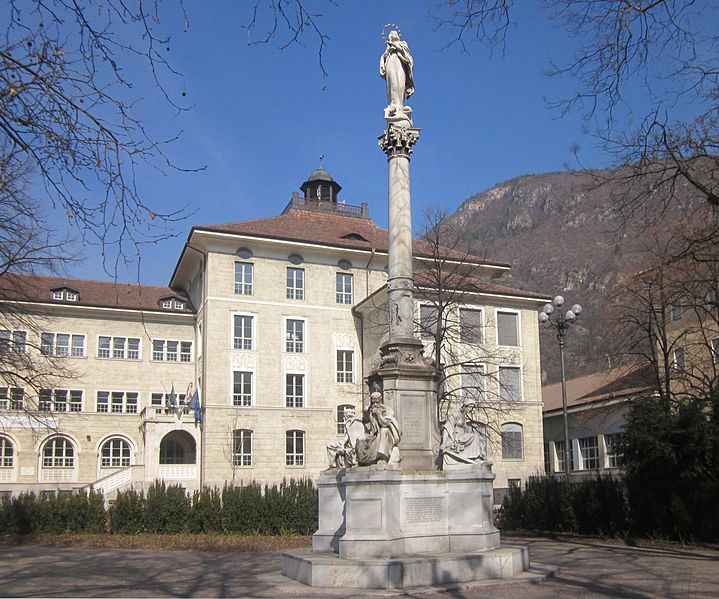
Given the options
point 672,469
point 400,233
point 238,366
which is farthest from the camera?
point 238,366

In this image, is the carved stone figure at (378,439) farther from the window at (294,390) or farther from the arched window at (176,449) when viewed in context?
the arched window at (176,449)

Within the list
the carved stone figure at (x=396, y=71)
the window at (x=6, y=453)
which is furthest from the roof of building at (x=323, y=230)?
the carved stone figure at (x=396, y=71)

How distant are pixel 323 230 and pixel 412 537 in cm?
4031

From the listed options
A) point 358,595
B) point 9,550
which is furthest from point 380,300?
point 358,595

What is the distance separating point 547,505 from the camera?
24.4m

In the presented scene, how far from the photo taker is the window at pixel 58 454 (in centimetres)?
4506

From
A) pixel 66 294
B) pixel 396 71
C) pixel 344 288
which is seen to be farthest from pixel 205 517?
pixel 66 294

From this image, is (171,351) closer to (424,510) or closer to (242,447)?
(242,447)

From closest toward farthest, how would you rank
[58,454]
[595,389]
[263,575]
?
[263,575]
[58,454]
[595,389]

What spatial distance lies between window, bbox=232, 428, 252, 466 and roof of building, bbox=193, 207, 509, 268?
38.2ft

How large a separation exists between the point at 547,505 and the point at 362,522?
13.3m

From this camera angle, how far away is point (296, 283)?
47.4 metres

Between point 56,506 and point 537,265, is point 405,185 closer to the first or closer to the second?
point 56,506

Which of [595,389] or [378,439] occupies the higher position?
[595,389]
